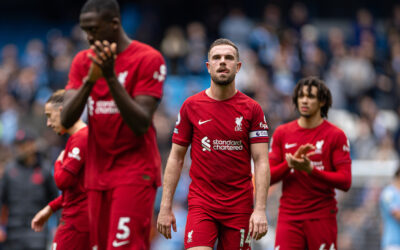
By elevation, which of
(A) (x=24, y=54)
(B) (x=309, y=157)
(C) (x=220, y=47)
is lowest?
(B) (x=309, y=157)

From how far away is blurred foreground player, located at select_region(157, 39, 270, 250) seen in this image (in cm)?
628

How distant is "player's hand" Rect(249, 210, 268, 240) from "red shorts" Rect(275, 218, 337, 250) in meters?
1.50

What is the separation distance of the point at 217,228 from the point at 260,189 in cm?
57

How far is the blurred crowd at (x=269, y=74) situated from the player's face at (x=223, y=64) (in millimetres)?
8730

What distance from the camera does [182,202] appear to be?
15133mm

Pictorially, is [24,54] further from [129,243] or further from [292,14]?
[129,243]

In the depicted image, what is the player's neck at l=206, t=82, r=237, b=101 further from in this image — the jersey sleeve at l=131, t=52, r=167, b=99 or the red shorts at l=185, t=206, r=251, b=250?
the red shorts at l=185, t=206, r=251, b=250

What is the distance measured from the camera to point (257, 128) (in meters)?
6.43

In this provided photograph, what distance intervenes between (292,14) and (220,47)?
14.0m

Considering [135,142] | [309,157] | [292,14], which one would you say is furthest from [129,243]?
[292,14]

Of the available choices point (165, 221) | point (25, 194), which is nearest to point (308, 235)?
→ point (165, 221)

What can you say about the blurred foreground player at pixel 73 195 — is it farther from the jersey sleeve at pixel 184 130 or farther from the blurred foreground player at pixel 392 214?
the blurred foreground player at pixel 392 214

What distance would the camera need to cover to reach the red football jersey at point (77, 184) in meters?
6.77

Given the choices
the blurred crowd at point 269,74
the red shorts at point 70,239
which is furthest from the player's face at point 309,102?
the blurred crowd at point 269,74
